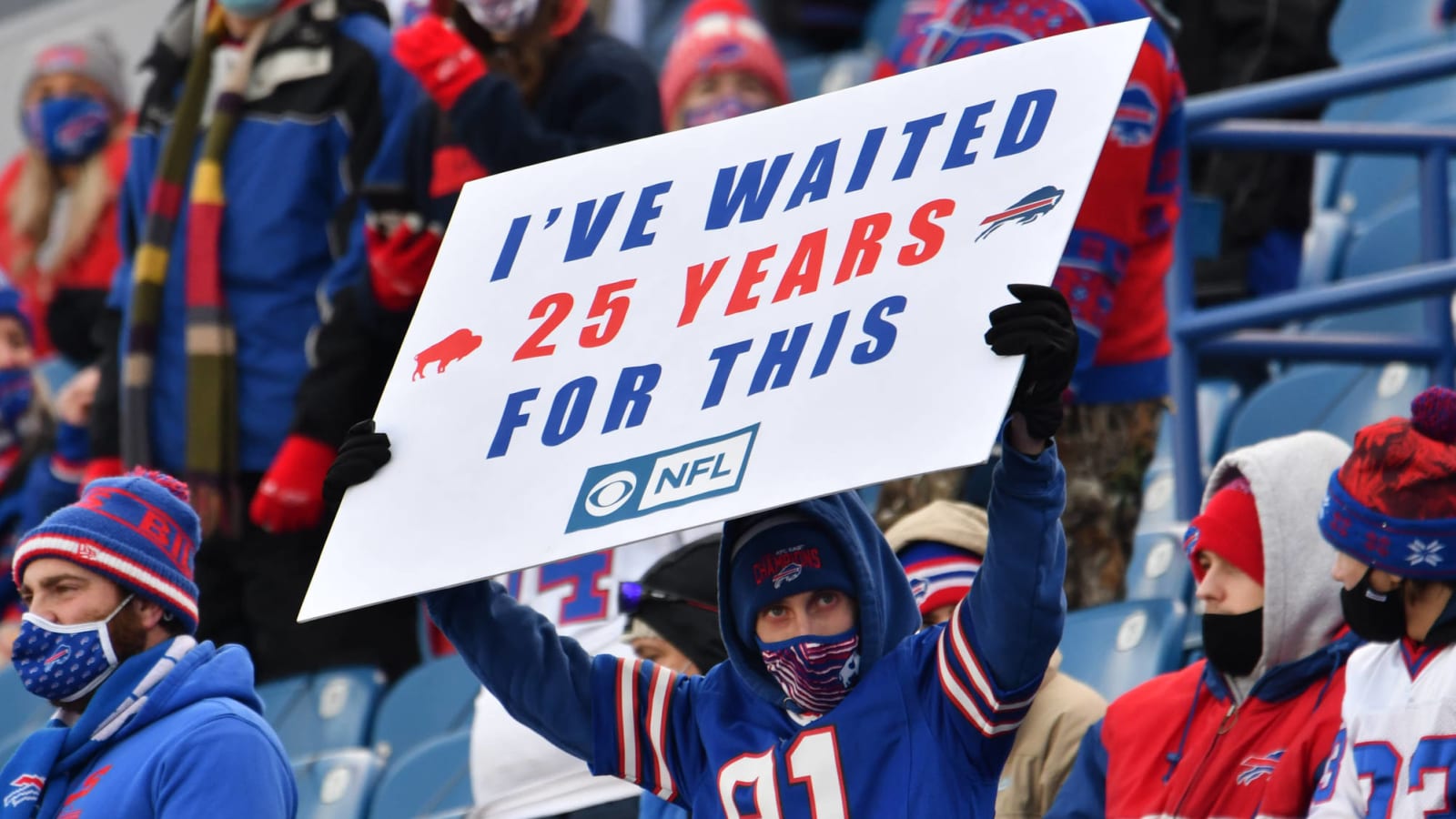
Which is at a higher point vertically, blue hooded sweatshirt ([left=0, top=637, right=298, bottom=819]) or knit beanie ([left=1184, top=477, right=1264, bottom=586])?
knit beanie ([left=1184, top=477, right=1264, bottom=586])

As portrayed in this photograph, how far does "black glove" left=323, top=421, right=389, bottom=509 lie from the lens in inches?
119

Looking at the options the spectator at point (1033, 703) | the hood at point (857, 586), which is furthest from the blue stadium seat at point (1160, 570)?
the hood at point (857, 586)

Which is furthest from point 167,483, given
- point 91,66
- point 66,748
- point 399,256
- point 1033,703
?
point 91,66

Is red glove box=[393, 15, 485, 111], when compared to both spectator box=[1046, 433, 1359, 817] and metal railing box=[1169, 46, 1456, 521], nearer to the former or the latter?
metal railing box=[1169, 46, 1456, 521]

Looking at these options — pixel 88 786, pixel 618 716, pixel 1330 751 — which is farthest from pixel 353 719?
pixel 1330 751

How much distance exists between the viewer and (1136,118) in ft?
14.0

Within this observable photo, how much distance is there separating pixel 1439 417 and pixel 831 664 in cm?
92

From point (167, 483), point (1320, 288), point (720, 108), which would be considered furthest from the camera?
point (720, 108)

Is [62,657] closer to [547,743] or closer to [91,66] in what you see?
[547,743]

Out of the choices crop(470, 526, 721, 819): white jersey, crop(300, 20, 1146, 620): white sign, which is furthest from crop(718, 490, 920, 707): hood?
crop(470, 526, 721, 819): white jersey

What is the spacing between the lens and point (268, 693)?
548 centimetres

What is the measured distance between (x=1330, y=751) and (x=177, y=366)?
3.06 metres

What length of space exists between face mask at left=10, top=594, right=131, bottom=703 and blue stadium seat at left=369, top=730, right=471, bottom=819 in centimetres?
130

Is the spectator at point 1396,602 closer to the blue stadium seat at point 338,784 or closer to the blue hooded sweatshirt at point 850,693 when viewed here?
the blue hooded sweatshirt at point 850,693
